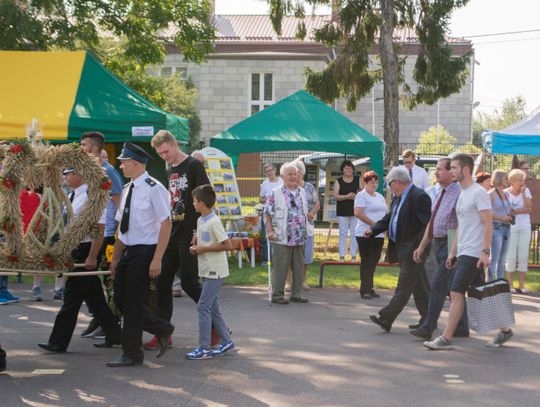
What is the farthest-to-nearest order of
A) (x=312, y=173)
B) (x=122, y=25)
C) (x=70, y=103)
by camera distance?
(x=122, y=25), (x=312, y=173), (x=70, y=103)

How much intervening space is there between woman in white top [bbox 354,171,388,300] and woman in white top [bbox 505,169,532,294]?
214 centimetres

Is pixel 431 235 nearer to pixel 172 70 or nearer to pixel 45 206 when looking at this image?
pixel 45 206

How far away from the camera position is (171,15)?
21875 mm

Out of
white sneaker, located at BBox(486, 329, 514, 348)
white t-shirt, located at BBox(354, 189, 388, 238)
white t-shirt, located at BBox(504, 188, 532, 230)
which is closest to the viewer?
white sneaker, located at BBox(486, 329, 514, 348)

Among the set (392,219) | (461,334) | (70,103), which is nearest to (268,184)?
(70,103)

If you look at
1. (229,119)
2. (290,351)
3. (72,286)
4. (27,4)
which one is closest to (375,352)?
(290,351)

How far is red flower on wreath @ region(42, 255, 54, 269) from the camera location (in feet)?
23.0

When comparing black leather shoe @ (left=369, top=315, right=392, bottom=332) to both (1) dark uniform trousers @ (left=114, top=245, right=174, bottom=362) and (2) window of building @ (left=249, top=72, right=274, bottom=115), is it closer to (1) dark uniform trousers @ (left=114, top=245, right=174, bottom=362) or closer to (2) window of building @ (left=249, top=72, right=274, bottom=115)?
(1) dark uniform trousers @ (left=114, top=245, right=174, bottom=362)

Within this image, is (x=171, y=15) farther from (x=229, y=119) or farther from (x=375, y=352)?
(x=229, y=119)

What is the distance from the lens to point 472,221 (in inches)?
314

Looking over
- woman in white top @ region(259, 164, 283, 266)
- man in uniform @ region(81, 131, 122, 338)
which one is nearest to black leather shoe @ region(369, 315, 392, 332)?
man in uniform @ region(81, 131, 122, 338)

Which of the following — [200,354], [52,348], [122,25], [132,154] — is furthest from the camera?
[122,25]

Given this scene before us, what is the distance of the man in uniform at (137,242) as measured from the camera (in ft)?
23.2

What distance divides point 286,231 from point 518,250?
12.8ft
